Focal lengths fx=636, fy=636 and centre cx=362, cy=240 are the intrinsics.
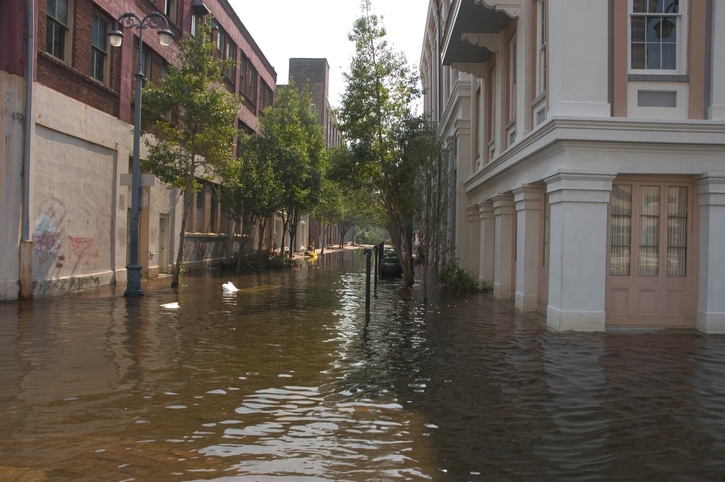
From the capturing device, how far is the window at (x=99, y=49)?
16.7 meters

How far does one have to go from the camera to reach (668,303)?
10.8 metres

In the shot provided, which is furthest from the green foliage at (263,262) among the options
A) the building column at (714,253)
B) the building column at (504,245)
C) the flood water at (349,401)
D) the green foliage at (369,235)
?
the green foliage at (369,235)

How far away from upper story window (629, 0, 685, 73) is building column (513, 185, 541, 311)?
313 centimetres

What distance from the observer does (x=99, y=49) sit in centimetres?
1694

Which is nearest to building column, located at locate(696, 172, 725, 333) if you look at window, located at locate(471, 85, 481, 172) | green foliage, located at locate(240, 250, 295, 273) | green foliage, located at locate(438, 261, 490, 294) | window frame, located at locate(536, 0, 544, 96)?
window frame, located at locate(536, 0, 544, 96)

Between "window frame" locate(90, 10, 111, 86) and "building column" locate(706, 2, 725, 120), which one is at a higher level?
"window frame" locate(90, 10, 111, 86)

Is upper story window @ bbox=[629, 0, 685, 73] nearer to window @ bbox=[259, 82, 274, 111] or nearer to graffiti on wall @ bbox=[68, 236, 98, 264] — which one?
graffiti on wall @ bbox=[68, 236, 98, 264]

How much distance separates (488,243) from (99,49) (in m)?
11.8

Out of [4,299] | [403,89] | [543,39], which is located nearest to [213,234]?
[403,89]

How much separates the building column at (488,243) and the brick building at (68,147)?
908 cm

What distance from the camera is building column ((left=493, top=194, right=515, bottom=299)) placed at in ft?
51.1

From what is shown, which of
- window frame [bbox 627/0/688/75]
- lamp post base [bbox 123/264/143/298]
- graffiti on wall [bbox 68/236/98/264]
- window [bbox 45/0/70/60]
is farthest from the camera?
graffiti on wall [bbox 68/236/98/264]

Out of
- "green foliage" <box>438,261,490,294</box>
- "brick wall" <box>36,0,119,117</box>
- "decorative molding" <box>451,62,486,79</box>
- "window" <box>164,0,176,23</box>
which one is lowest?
"green foliage" <box>438,261,490,294</box>

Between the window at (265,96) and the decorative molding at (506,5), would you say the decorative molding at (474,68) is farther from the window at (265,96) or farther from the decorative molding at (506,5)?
the window at (265,96)
